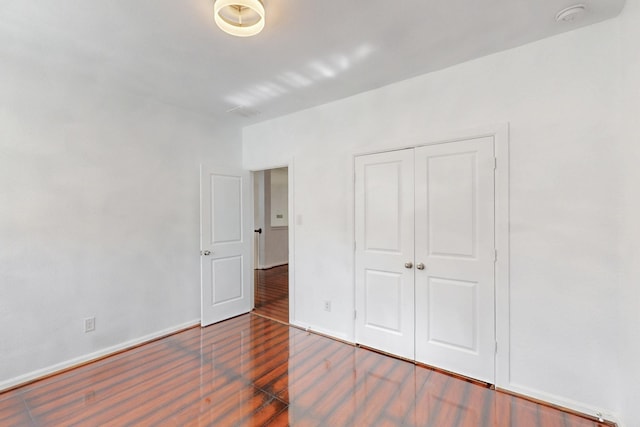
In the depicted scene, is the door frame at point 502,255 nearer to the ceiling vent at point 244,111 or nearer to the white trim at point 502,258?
the white trim at point 502,258

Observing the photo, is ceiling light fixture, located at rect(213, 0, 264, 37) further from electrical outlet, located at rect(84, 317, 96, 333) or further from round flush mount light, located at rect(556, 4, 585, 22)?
electrical outlet, located at rect(84, 317, 96, 333)

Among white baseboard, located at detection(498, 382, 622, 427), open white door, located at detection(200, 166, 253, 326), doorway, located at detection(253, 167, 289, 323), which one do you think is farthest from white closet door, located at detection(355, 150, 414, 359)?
doorway, located at detection(253, 167, 289, 323)

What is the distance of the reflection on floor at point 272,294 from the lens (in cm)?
397

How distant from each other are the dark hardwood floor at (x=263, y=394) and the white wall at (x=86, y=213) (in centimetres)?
44

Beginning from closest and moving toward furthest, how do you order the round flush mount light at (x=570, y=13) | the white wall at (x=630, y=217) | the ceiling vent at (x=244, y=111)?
the white wall at (x=630, y=217)
the round flush mount light at (x=570, y=13)
the ceiling vent at (x=244, y=111)

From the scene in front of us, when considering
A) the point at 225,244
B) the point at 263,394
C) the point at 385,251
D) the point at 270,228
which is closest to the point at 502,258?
the point at 385,251

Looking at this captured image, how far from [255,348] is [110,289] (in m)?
1.57

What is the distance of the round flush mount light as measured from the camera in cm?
176

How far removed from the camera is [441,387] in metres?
2.26

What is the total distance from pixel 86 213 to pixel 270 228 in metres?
4.45

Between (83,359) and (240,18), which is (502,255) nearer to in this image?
(240,18)

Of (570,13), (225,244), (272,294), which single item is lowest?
(272,294)

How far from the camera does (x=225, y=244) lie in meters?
3.77

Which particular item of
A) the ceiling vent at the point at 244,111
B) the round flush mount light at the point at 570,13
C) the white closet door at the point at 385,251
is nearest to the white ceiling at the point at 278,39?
the round flush mount light at the point at 570,13
